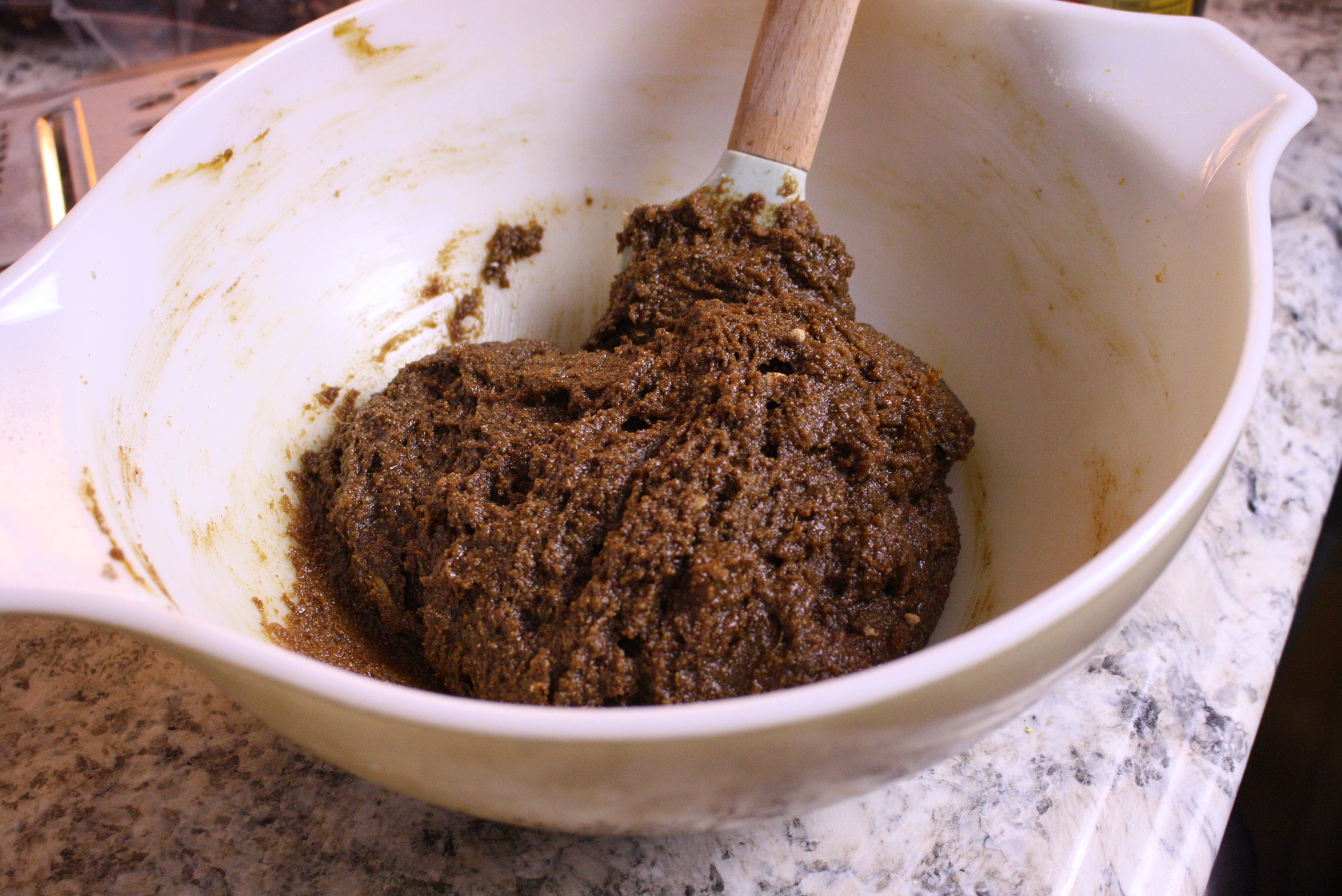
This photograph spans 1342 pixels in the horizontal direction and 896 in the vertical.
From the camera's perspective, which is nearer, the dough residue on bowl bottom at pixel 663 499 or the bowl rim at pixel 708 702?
the bowl rim at pixel 708 702

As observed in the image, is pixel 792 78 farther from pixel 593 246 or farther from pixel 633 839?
pixel 633 839

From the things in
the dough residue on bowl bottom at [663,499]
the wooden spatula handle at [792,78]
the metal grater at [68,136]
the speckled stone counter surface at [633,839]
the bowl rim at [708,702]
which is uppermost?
the wooden spatula handle at [792,78]

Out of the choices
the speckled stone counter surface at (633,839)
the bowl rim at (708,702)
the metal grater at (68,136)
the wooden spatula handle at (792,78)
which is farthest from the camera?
the metal grater at (68,136)

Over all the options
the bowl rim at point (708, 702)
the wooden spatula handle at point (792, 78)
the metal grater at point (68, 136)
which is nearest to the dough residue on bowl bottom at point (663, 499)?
the wooden spatula handle at point (792, 78)

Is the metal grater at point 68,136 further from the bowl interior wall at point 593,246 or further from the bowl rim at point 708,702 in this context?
the bowl rim at point 708,702

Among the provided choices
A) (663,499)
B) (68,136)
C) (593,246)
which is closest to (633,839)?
(663,499)

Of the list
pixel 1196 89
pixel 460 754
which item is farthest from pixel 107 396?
pixel 1196 89
